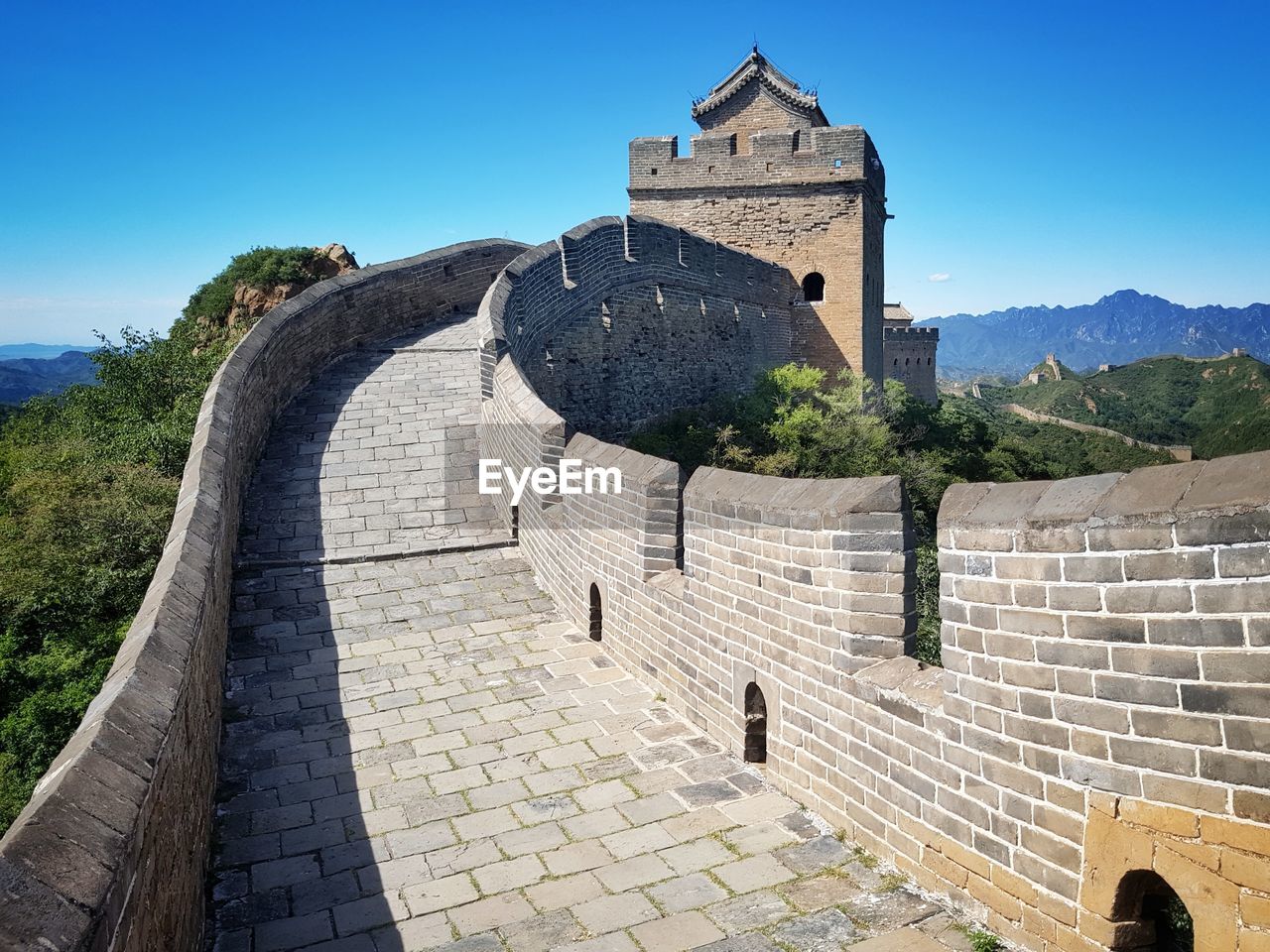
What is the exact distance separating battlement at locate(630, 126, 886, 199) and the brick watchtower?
0.08 ft

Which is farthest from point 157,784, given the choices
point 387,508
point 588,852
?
point 387,508

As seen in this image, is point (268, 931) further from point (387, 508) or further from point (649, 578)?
point (387, 508)

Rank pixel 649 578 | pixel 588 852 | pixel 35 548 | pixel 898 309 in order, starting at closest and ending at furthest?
pixel 588 852
pixel 649 578
pixel 35 548
pixel 898 309

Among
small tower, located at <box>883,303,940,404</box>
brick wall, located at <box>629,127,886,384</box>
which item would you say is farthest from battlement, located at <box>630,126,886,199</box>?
small tower, located at <box>883,303,940,404</box>

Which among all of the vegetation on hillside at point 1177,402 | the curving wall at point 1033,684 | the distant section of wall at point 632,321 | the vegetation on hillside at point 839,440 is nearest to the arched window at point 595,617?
the curving wall at point 1033,684

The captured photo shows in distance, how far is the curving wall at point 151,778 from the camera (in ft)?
6.42

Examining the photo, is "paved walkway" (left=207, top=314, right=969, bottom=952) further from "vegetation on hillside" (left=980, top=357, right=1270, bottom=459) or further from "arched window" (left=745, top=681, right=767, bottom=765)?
"vegetation on hillside" (left=980, top=357, right=1270, bottom=459)

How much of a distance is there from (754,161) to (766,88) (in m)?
5.07

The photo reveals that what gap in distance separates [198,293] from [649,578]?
15213 mm

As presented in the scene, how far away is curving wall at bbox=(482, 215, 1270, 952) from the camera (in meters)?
2.42

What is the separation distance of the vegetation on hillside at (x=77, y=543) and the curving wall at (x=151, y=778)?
1.38 meters

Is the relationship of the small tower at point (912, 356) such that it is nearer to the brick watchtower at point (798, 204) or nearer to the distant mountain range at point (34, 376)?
the brick watchtower at point (798, 204)

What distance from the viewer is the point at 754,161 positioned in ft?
72.1

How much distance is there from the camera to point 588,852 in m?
3.88
